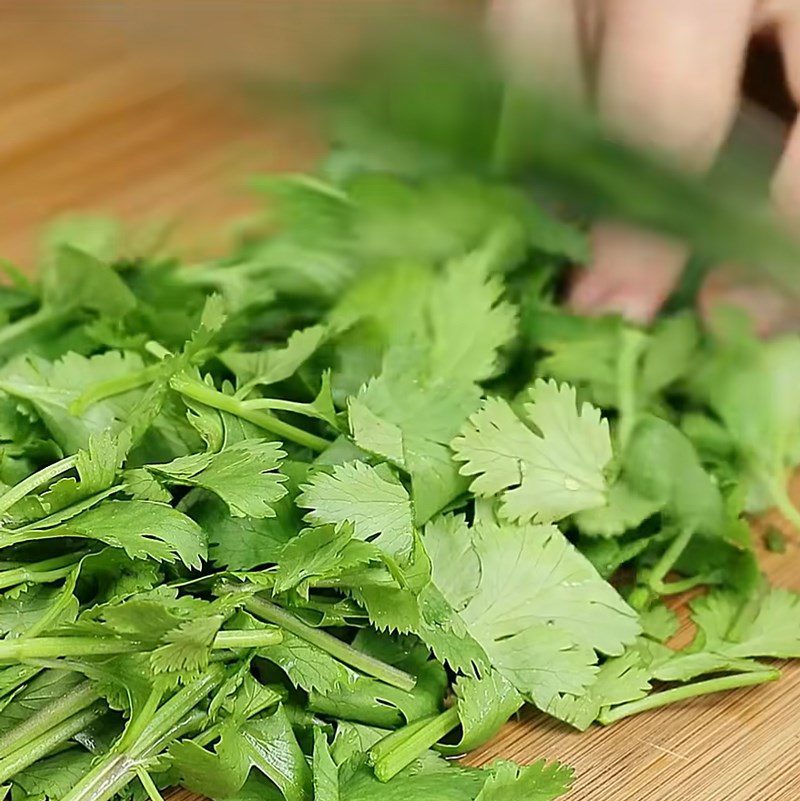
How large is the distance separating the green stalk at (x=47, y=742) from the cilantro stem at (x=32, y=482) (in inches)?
6.1

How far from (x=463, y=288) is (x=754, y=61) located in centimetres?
45

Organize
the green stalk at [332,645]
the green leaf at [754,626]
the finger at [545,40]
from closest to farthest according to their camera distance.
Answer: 1. the green stalk at [332,645]
2. the green leaf at [754,626]
3. the finger at [545,40]

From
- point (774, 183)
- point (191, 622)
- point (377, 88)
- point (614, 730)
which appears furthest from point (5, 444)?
point (774, 183)

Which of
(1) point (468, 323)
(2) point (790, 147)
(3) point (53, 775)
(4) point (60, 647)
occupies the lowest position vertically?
(3) point (53, 775)

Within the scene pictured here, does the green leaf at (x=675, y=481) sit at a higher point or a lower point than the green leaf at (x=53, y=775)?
higher

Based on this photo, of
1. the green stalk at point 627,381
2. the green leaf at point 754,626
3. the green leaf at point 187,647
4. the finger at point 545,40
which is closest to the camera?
the green leaf at point 187,647

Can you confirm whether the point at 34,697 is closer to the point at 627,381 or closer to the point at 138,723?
the point at 138,723

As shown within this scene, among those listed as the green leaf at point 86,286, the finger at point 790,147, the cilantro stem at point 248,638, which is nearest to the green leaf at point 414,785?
the cilantro stem at point 248,638

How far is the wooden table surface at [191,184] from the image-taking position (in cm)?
86

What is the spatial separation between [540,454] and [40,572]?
1.30ft

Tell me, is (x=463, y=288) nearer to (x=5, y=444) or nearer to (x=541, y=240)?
(x=541, y=240)

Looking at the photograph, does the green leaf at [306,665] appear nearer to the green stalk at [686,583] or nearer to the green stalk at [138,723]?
the green stalk at [138,723]

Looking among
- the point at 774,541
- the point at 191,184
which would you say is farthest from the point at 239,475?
the point at 191,184

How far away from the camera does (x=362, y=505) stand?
2.79 ft
